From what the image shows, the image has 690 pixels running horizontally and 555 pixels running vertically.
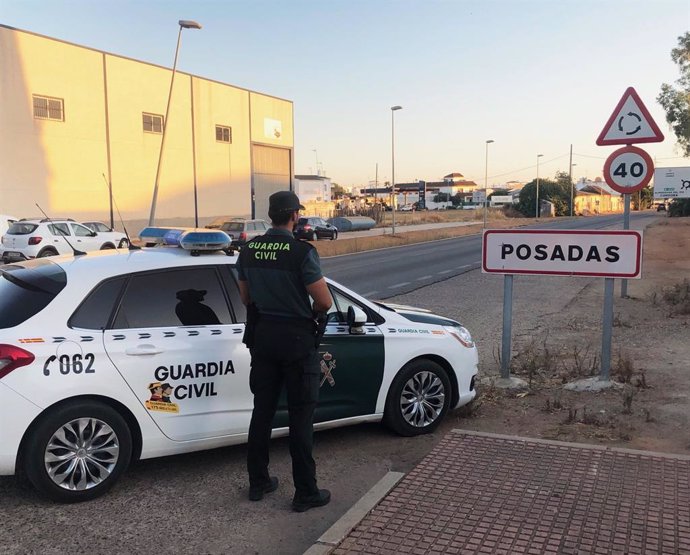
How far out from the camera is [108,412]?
407cm

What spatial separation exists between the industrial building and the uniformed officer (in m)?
31.3

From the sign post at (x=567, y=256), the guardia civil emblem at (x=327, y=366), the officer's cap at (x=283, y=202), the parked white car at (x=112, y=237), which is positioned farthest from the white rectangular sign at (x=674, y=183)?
the parked white car at (x=112, y=237)

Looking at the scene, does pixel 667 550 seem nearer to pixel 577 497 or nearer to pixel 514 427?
pixel 577 497

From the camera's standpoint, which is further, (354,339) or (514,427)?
(514,427)

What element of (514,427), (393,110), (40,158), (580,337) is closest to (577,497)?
(514,427)

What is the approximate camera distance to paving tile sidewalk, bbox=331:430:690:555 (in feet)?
11.1

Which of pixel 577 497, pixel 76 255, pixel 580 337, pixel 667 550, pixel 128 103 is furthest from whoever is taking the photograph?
pixel 128 103

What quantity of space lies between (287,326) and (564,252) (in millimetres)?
3694

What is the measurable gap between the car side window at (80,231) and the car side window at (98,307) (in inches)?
798

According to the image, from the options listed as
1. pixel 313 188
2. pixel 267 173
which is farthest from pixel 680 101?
pixel 313 188

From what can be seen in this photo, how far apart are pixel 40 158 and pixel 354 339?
108 feet

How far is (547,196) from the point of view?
99.1 m

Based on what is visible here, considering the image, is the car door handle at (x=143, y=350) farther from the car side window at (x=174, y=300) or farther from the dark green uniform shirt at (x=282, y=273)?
the dark green uniform shirt at (x=282, y=273)

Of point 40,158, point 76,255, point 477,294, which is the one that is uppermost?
point 40,158
